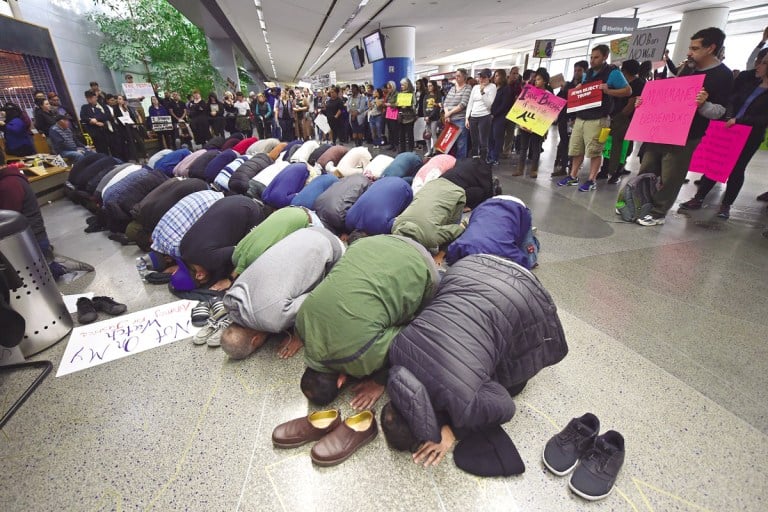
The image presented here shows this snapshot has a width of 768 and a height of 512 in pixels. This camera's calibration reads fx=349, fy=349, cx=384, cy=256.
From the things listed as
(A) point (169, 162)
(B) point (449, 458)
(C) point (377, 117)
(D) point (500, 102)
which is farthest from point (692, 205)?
(A) point (169, 162)

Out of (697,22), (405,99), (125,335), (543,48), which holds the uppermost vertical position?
(697,22)

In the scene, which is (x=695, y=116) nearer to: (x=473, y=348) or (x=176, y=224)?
(x=473, y=348)

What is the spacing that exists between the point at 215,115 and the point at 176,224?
7429mm

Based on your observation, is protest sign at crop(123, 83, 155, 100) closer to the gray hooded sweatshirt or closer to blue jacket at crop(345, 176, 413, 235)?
blue jacket at crop(345, 176, 413, 235)

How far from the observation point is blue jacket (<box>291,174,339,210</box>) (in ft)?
10.2

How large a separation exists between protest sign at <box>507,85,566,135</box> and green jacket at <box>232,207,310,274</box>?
3280 mm

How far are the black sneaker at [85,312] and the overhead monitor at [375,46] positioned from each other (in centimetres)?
953

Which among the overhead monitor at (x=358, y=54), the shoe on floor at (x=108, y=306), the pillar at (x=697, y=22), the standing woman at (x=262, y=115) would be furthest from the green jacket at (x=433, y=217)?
the pillar at (x=697, y=22)

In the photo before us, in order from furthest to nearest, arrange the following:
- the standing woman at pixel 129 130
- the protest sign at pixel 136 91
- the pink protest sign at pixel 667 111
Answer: the protest sign at pixel 136 91 < the standing woman at pixel 129 130 < the pink protest sign at pixel 667 111

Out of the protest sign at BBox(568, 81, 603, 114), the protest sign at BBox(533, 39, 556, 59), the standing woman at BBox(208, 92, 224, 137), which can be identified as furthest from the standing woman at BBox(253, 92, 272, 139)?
the protest sign at BBox(568, 81, 603, 114)

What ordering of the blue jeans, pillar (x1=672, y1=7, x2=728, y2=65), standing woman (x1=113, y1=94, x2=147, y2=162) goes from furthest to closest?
pillar (x1=672, y1=7, x2=728, y2=65) < standing woman (x1=113, y1=94, x2=147, y2=162) < the blue jeans

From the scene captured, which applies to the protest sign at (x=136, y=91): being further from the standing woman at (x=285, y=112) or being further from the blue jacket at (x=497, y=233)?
the blue jacket at (x=497, y=233)

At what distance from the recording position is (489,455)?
4.06ft

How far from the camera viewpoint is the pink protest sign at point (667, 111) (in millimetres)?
2730
